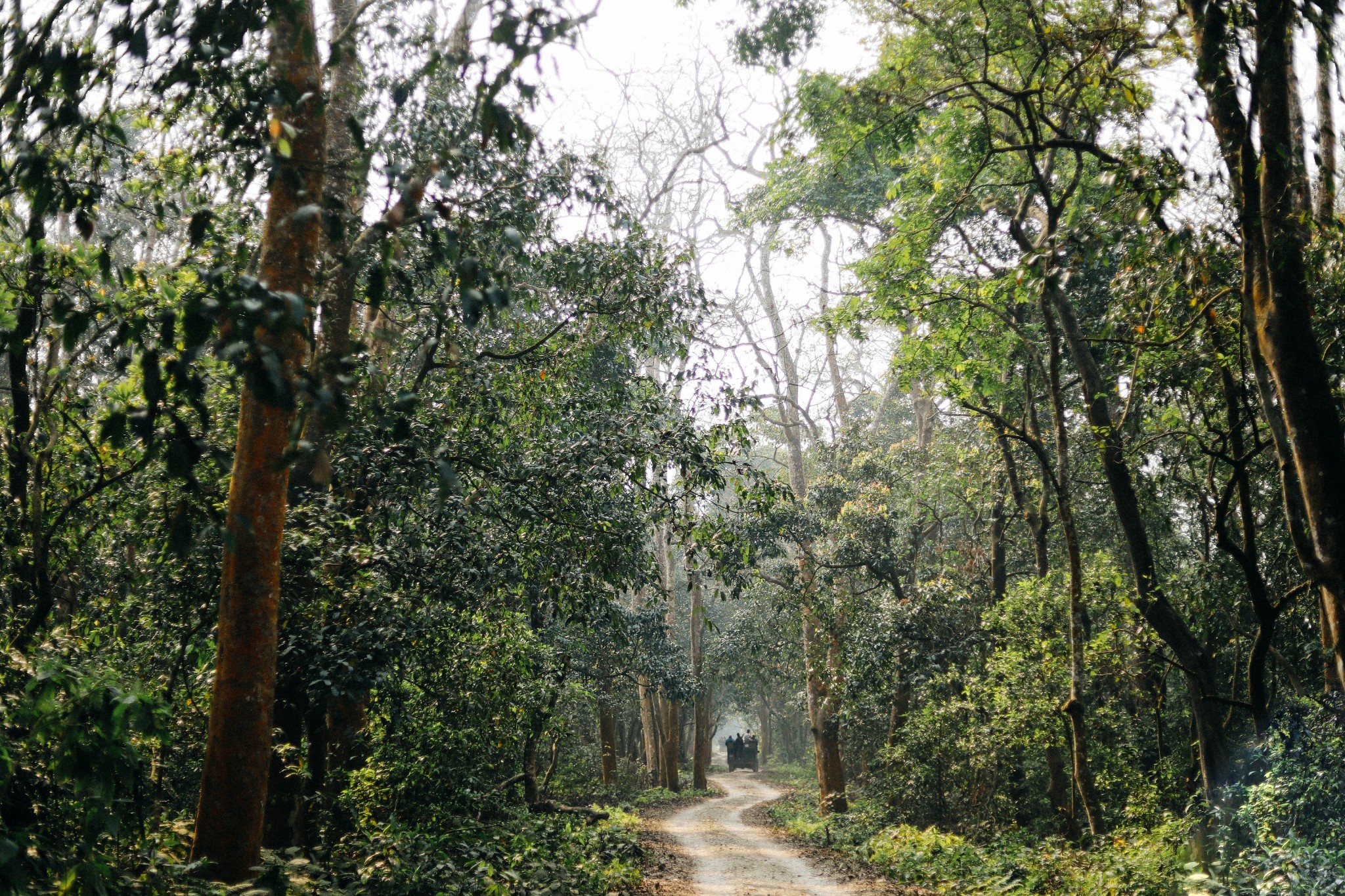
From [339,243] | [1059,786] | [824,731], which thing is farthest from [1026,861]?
[339,243]

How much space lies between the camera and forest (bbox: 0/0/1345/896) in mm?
3137

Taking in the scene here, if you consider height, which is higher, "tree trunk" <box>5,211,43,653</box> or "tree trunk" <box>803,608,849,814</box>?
"tree trunk" <box>5,211,43,653</box>

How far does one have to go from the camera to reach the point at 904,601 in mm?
14602

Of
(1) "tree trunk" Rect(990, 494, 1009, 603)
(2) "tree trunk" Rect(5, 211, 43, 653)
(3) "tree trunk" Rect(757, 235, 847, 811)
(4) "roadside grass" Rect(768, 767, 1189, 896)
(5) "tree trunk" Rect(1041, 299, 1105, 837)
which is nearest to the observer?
(2) "tree trunk" Rect(5, 211, 43, 653)

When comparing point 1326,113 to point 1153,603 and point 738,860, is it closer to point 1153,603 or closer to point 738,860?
point 1153,603

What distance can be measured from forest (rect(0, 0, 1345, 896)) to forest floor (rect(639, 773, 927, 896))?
393 mm

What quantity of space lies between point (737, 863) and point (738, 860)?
1.18ft

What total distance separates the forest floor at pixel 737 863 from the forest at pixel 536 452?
1.29 feet

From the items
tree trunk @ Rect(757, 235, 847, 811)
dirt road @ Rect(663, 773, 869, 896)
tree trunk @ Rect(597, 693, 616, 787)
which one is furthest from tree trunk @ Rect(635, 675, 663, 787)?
tree trunk @ Rect(757, 235, 847, 811)

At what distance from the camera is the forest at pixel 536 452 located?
314 centimetres

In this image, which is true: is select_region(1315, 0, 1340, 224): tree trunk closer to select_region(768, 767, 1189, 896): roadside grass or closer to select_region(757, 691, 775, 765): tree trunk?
select_region(768, 767, 1189, 896): roadside grass

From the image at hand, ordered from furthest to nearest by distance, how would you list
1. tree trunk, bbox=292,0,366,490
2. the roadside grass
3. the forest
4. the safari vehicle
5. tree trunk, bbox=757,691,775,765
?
tree trunk, bbox=757,691,775,765
the safari vehicle
the roadside grass
tree trunk, bbox=292,0,366,490
the forest

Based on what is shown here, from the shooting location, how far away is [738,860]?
11.7 metres

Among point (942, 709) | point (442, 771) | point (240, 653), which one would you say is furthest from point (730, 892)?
point (240, 653)
